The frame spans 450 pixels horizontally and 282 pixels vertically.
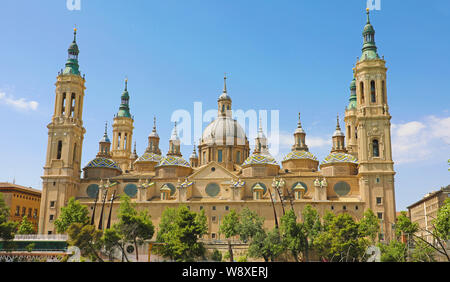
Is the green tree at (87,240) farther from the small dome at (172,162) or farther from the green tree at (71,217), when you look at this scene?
the small dome at (172,162)

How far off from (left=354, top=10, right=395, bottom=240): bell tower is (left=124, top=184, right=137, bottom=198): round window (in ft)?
105

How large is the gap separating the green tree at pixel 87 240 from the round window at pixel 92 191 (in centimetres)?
1898

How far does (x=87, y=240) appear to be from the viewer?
146 ft

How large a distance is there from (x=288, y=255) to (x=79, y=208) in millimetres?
26385

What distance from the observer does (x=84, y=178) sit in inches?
2581

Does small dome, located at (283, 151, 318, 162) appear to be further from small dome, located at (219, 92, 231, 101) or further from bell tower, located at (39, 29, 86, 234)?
bell tower, located at (39, 29, 86, 234)

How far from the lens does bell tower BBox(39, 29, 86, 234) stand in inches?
2414

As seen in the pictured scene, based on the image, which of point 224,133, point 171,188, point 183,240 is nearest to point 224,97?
point 224,133

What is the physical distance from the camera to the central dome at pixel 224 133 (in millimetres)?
70125

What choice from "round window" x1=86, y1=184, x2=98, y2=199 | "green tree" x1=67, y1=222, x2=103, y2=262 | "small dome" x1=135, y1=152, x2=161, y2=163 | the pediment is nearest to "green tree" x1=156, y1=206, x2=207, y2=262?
"green tree" x1=67, y1=222, x2=103, y2=262

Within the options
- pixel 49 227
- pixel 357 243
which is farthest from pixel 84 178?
pixel 357 243

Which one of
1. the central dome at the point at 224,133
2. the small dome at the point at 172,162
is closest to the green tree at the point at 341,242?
the small dome at the point at 172,162

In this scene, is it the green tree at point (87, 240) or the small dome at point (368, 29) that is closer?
the green tree at point (87, 240)
